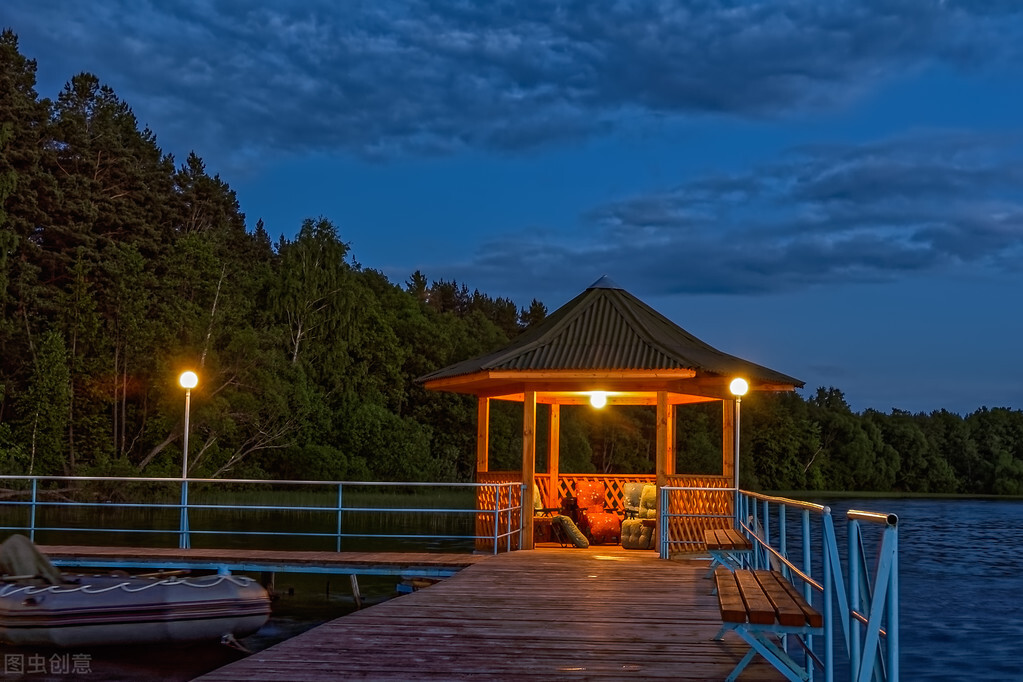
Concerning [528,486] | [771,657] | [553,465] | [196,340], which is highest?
[196,340]

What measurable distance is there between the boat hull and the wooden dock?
1.83 meters

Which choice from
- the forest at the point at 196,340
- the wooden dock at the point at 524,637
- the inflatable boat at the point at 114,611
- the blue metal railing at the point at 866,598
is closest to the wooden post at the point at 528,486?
the wooden dock at the point at 524,637

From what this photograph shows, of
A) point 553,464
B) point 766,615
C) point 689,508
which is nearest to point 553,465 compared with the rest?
point 553,464

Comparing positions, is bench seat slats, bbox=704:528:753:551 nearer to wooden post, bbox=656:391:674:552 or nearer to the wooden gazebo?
the wooden gazebo

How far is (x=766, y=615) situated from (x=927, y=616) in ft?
54.3

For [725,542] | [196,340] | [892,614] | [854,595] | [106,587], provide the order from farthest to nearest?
[196,340] < [106,587] < [725,542] < [854,595] < [892,614]

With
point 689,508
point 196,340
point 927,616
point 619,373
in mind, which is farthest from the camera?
point 196,340

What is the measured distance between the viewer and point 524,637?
6.75m

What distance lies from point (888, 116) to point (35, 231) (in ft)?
88.0

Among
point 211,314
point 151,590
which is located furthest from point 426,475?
point 151,590

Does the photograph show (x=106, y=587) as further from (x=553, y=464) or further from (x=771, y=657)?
(x=553, y=464)

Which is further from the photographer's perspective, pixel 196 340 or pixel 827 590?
pixel 196 340

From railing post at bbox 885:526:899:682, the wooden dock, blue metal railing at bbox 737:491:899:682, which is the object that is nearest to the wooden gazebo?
the wooden dock

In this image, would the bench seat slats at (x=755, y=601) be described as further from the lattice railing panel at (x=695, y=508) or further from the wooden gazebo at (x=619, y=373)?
the lattice railing panel at (x=695, y=508)
